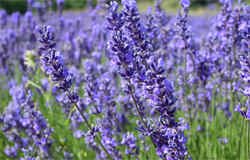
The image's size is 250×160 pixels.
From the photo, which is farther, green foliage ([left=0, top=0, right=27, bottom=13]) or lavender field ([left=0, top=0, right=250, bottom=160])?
green foliage ([left=0, top=0, right=27, bottom=13])

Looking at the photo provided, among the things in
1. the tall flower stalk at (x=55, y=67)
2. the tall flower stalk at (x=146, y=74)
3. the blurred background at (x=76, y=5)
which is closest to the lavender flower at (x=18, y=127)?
the tall flower stalk at (x=55, y=67)

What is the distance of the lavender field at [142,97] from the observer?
223cm

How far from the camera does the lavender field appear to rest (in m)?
2.23

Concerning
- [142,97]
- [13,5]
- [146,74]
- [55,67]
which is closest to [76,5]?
[13,5]

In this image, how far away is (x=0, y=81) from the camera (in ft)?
19.8

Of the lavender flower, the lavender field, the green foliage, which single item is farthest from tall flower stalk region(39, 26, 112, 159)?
the green foliage

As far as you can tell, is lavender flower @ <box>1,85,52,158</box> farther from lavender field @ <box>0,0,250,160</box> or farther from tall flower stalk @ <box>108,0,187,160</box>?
tall flower stalk @ <box>108,0,187,160</box>

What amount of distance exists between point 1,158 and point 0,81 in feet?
7.28

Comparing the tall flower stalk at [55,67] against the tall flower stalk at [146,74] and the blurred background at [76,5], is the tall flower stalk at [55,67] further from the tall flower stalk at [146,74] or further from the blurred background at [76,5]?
the blurred background at [76,5]

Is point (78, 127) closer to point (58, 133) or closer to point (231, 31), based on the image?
point (58, 133)

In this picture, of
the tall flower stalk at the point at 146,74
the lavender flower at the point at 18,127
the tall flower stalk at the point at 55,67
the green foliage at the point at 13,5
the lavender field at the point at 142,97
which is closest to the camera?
the tall flower stalk at the point at 146,74

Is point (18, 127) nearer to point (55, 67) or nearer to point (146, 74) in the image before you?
point (55, 67)

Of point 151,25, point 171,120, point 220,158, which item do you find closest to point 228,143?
point 220,158

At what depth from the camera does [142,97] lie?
3.11 meters
